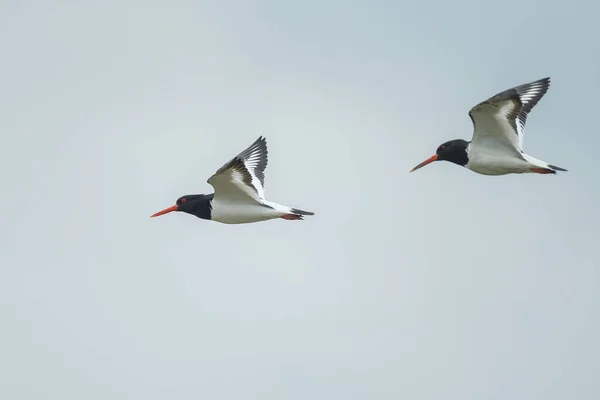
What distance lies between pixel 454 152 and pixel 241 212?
13.0ft

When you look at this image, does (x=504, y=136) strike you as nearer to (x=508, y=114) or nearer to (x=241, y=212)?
(x=508, y=114)

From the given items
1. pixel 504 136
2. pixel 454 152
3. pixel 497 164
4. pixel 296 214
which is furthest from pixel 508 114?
pixel 296 214

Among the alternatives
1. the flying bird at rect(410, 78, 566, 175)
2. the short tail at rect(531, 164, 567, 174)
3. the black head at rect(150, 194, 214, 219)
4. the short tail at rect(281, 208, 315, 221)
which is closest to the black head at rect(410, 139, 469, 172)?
the flying bird at rect(410, 78, 566, 175)

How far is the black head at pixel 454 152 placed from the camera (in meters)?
30.3

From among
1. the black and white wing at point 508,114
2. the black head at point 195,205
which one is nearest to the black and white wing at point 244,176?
the black head at point 195,205

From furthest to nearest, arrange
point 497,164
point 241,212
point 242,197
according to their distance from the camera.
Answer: point 497,164, point 241,212, point 242,197

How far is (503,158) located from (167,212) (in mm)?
5889

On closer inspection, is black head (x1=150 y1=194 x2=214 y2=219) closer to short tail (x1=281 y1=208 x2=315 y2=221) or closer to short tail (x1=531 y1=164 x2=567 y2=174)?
short tail (x1=281 y1=208 x2=315 y2=221)

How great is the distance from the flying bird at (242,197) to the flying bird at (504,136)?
3122 millimetres

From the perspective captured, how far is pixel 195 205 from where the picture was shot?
30.1 metres

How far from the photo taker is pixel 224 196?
29156 millimetres

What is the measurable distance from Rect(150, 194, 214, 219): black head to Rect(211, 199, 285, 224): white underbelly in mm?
218

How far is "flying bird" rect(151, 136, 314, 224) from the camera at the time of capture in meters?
28.5

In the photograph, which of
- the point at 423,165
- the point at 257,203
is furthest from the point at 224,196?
the point at 423,165
